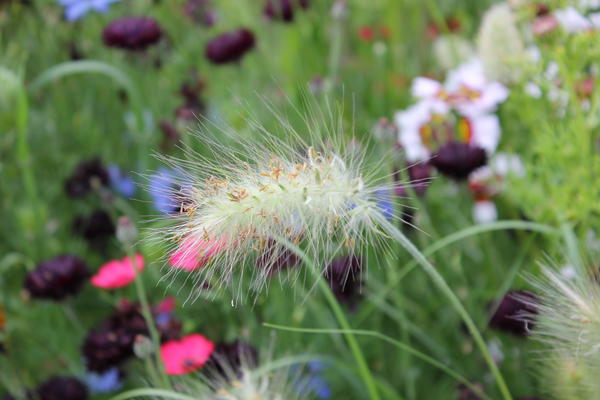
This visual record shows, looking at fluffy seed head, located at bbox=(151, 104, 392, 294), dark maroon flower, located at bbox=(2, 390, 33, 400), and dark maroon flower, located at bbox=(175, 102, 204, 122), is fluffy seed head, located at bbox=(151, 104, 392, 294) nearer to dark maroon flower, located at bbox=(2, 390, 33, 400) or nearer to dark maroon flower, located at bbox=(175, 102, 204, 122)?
dark maroon flower, located at bbox=(2, 390, 33, 400)

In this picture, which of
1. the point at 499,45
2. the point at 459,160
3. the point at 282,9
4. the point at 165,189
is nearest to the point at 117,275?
the point at 165,189

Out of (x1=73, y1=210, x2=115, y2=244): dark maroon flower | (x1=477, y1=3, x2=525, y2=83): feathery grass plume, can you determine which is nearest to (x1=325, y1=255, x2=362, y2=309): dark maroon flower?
(x1=477, y1=3, x2=525, y2=83): feathery grass plume

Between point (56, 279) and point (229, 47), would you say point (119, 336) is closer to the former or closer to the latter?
point (56, 279)

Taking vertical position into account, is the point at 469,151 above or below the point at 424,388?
above

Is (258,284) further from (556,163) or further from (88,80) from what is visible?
(88,80)

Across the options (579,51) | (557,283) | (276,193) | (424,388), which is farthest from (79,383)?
(579,51)

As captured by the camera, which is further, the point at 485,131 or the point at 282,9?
the point at 282,9
